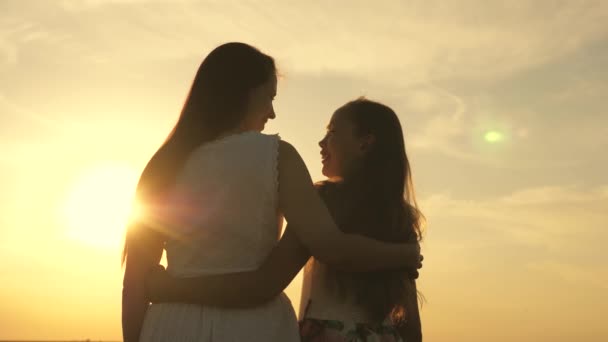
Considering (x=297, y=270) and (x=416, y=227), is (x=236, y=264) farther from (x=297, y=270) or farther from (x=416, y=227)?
(x=416, y=227)

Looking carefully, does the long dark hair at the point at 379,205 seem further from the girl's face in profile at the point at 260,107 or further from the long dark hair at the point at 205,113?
the long dark hair at the point at 205,113

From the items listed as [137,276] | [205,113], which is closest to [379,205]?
[205,113]

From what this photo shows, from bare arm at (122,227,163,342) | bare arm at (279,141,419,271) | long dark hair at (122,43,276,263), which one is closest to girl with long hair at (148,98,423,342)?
bare arm at (279,141,419,271)

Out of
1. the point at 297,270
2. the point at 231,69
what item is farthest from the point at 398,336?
the point at 231,69

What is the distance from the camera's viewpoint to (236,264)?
353 cm

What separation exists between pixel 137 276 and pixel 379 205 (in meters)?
1.65

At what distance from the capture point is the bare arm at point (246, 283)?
349 centimetres

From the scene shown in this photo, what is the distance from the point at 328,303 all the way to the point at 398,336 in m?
0.52

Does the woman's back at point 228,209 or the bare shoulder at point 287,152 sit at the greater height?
the bare shoulder at point 287,152

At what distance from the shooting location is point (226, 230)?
3500 millimetres

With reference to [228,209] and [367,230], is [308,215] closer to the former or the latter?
[228,209]

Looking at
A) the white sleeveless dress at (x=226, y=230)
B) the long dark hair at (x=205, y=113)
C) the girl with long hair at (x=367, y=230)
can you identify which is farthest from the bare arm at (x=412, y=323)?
the long dark hair at (x=205, y=113)

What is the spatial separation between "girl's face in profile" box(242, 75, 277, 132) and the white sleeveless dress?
215 millimetres

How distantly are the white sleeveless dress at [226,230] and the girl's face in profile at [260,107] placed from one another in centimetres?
22
